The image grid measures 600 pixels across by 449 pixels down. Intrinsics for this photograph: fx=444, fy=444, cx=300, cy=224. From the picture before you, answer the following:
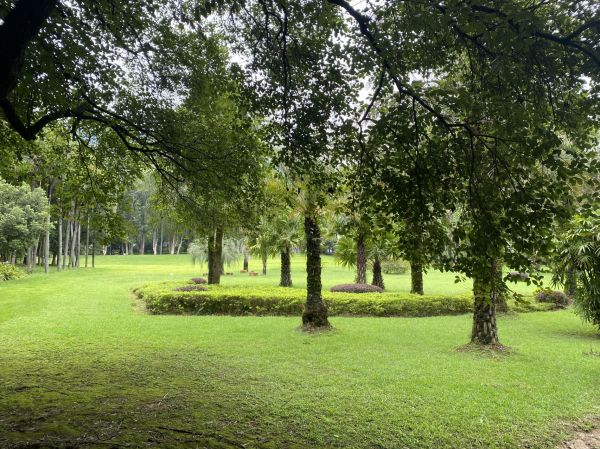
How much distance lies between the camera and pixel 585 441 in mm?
5855

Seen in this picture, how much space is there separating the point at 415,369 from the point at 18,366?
797 centimetres

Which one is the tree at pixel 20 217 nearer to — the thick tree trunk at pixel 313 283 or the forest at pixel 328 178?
the forest at pixel 328 178

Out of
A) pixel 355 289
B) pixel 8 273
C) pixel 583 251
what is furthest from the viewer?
pixel 8 273

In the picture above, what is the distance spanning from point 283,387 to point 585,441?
4444 mm

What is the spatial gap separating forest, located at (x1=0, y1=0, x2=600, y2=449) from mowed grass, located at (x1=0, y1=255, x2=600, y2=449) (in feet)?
0.18

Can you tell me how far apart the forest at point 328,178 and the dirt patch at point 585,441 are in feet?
0.15

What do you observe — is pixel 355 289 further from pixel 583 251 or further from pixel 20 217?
pixel 20 217

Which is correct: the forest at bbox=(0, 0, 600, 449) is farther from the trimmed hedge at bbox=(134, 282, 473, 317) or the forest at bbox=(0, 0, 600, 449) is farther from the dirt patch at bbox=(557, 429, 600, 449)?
the trimmed hedge at bbox=(134, 282, 473, 317)

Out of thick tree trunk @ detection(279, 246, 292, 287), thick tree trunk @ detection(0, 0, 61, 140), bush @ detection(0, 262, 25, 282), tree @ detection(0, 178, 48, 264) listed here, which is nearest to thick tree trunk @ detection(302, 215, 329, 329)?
thick tree trunk @ detection(0, 0, 61, 140)

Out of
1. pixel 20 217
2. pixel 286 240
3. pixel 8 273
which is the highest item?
pixel 20 217

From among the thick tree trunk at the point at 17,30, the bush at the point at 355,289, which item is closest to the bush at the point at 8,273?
the bush at the point at 355,289

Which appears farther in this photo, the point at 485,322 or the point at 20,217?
the point at 20,217

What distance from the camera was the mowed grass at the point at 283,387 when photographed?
219 inches

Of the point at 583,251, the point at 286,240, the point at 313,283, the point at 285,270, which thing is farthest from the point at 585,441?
the point at 286,240
